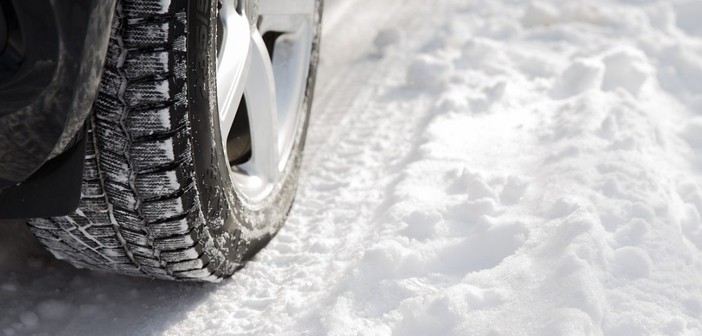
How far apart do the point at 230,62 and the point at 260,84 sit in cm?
25

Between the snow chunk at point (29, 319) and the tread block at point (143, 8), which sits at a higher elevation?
the tread block at point (143, 8)

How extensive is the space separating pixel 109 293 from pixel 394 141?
107 cm

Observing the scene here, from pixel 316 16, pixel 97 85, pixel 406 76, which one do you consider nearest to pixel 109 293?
pixel 97 85

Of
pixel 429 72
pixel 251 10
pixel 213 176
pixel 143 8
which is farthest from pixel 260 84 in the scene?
pixel 429 72

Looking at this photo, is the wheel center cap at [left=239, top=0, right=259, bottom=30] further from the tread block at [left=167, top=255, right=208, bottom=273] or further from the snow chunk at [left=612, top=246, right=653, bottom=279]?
the snow chunk at [left=612, top=246, right=653, bottom=279]

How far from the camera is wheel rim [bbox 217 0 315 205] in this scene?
1732 mm

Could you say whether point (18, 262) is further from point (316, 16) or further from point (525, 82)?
point (525, 82)

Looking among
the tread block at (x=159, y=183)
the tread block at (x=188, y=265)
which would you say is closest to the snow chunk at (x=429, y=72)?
the tread block at (x=188, y=265)

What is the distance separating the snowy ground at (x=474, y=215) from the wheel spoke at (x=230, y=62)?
46cm

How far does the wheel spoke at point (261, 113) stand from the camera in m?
1.94

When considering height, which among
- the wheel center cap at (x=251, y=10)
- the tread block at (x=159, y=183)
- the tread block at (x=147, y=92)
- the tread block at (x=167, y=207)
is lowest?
the tread block at (x=167, y=207)

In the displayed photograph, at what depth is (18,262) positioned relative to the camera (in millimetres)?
1931

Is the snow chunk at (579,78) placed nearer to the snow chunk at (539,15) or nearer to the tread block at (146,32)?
the snow chunk at (539,15)

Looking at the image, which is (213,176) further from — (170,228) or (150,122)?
(150,122)
